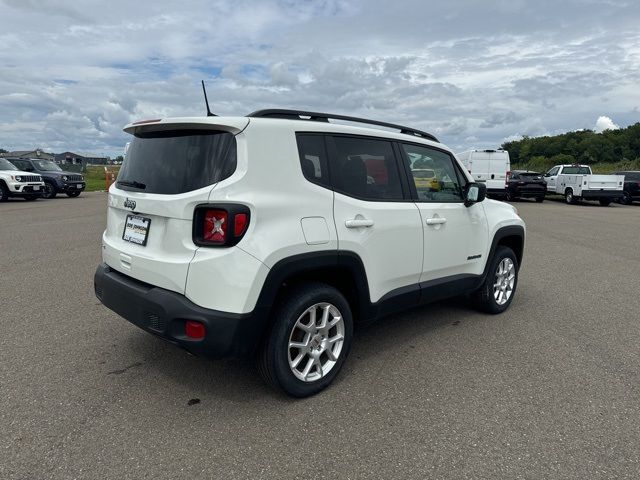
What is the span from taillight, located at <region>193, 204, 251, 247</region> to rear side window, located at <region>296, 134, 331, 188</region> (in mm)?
594

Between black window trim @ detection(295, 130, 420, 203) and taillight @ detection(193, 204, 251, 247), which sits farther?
black window trim @ detection(295, 130, 420, 203)

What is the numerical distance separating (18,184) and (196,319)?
19.0 metres

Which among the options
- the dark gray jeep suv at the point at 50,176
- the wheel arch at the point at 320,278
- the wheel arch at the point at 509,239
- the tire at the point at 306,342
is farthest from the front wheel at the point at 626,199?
the dark gray jeep suv at the point at 50,176

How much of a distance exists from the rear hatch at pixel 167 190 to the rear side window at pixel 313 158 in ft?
1.47

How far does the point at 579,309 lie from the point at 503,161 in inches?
737

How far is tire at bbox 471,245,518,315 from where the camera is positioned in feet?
15.9

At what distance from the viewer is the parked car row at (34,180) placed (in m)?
18.0

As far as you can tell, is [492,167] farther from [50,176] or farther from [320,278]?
[320,278]

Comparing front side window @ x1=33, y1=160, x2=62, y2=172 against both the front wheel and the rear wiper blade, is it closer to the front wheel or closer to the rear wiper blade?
the rear wiper blade

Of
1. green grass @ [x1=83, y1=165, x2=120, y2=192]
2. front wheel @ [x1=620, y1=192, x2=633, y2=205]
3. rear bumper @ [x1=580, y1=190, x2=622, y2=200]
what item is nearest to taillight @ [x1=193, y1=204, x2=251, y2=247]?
green grass @ [x1=83, y1=165, x2=120, y2=192]

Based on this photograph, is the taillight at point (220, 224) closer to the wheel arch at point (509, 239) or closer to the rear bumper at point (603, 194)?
the wheel arch at point (509, 239)

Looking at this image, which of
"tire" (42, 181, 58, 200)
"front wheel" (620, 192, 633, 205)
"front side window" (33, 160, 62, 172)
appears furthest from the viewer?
"front wheel" (620, 192, 633, 205)

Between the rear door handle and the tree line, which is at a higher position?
the tree line

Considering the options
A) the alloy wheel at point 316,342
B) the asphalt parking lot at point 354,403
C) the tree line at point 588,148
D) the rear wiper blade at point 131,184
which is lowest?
the asphalt parking lot at point 354,403
